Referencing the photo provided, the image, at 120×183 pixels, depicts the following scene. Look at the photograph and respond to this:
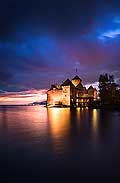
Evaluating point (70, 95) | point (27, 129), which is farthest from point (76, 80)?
point (27, 129)

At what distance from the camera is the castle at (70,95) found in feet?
422

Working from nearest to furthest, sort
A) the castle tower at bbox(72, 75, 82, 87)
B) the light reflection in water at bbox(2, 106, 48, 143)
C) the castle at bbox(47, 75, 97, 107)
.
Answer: the light reflection in water at bbox(2, 106, 48, 143) → the castle at bbox(47, 75, 97, 107) → the castle tower at bbox(72, 75, 82, 87)

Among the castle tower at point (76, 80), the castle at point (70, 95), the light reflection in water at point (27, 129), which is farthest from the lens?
the castle tower at point (76, 80)

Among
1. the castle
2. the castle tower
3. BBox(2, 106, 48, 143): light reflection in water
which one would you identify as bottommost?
BBox(2, 106, 48, 143): light reflection in water

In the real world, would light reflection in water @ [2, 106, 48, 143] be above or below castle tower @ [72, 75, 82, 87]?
below

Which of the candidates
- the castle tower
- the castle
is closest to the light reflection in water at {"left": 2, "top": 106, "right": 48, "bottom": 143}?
the castle

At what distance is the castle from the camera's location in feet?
422

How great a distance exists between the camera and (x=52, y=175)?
420 inches

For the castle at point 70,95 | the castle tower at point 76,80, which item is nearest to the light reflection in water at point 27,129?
the castle at point 70,95

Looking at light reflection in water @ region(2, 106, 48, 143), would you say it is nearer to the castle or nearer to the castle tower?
the castle

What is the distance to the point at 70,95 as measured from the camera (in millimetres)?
127250

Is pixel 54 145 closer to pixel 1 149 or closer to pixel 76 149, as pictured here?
pixel 76 149

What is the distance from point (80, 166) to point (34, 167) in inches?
90.1

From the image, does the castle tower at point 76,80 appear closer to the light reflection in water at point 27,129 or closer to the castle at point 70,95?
the castle at point 70,95
